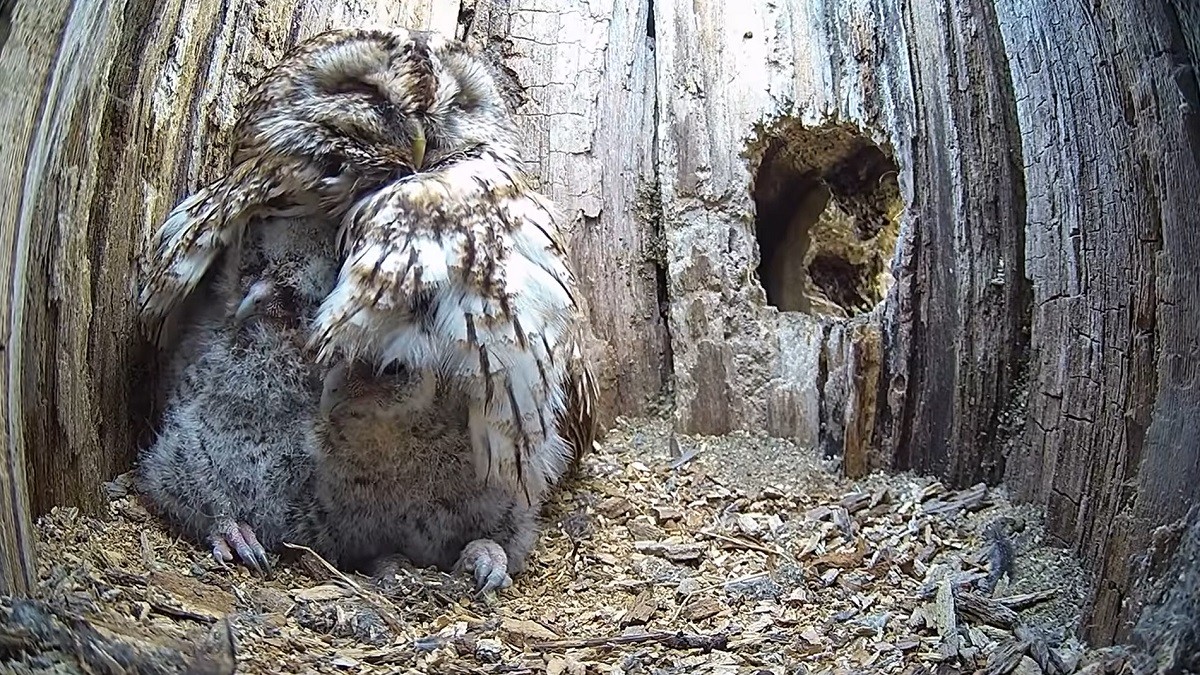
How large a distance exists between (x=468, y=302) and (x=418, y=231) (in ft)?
0.54

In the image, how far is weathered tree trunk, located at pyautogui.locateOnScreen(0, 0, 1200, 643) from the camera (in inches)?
62.3

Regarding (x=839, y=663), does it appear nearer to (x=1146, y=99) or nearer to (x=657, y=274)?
(x=1146, y=99)

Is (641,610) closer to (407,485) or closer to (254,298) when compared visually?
(407,485)

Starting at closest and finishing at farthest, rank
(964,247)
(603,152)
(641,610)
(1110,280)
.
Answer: (1110,280) < (641,610) < (964,247) < (603,152)

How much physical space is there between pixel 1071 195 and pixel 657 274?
1.08 m

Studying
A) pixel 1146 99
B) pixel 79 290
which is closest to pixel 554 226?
pixel 79 290

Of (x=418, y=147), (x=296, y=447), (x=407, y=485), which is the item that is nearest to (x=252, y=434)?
(x=296, y=447)

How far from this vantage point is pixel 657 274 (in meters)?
2.77

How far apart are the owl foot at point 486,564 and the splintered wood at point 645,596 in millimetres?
32

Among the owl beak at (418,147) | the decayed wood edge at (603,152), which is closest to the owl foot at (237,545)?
the owl beak at (418,147)

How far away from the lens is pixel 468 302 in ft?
6.48

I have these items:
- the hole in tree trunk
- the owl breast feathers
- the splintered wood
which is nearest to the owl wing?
the owl breast feathers

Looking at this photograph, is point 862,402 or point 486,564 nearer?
point 486,564

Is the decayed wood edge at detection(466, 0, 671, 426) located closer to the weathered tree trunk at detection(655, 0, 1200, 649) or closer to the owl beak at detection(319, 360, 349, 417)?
the weathered tree trunk at detection(655, 0, 1200, 649)
